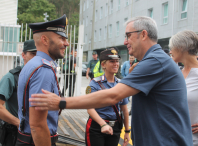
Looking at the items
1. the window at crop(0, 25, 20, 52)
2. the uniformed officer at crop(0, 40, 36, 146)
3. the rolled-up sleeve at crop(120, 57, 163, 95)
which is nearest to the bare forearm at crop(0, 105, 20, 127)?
the uniformed officer at crop(0, 40, 36, 146)

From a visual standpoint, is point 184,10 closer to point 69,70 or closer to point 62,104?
point 69,70

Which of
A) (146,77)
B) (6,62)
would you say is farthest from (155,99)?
(6,62)

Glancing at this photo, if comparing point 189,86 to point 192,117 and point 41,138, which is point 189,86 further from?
point 41,138

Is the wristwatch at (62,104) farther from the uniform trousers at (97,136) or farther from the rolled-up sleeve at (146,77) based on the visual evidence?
the uniform trousers at (97,136)

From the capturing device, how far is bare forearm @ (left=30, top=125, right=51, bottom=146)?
1.87 meters

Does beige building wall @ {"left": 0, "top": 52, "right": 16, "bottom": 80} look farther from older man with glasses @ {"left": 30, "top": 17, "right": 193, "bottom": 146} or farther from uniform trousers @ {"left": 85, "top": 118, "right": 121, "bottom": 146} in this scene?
older man with glasses @ {"left": 30, "top": 17, "right": 193, "bottom": 146}

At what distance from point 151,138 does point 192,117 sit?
993mm

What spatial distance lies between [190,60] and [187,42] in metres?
0.22

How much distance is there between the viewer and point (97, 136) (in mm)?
2990

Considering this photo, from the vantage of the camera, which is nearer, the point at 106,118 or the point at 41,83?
the point at 41,83

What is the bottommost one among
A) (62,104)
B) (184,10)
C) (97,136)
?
(97,136)

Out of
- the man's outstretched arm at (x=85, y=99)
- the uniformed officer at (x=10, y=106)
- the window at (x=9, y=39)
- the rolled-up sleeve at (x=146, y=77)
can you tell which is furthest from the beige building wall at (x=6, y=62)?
the rolled-up sleeve at (x=146, y=77)

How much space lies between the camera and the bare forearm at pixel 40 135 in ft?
6.14

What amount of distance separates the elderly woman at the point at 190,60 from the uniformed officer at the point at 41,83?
1.32 metres
